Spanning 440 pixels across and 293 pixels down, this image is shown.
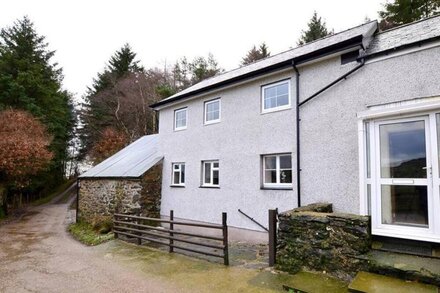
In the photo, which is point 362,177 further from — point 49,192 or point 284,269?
point 49,192

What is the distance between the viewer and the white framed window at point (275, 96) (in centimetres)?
922

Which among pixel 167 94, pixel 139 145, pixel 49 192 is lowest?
pixel 49 192

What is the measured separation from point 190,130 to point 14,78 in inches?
930

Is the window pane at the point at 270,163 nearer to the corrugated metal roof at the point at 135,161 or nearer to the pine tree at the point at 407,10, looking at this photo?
the corrugated metal roof at the point at 135,161

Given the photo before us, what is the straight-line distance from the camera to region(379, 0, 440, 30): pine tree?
2036cm

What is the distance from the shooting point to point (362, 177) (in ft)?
20.4

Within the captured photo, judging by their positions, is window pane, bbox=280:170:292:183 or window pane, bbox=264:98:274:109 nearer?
window pane, bbox=280:170:292:183

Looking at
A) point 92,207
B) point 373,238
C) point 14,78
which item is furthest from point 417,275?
point 14,78

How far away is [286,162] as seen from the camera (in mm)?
9070

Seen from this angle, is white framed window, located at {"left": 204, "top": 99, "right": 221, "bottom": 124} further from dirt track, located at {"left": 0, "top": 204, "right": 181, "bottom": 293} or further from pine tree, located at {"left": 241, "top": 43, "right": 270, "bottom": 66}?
pine tree, located at {"left": 241, "top": 43, "right": 270, "bottom": 66}

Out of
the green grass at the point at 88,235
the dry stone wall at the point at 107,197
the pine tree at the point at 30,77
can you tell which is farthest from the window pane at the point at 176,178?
the pine tree at the point at 30,77

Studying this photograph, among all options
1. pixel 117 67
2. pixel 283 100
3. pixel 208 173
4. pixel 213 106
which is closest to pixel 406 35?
pixel 283 100

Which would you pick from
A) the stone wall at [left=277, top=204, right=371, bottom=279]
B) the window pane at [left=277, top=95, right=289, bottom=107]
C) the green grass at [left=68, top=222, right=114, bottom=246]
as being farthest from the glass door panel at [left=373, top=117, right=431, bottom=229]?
the green grass at [left=68, top=222, right=114, bottom=246]

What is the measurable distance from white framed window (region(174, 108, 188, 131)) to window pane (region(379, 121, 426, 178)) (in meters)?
8.89
